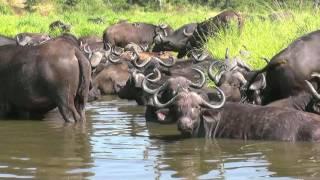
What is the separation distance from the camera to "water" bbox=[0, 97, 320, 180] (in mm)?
7637

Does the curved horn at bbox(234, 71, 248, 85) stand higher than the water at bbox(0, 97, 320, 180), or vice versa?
the curved horn at bbox(234, 71, 248, 85)

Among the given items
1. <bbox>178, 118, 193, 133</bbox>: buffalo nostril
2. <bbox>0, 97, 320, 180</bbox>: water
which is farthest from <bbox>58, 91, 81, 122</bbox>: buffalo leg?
<bbox>178, 118, 193, 133</bbox>: buffalo nostril

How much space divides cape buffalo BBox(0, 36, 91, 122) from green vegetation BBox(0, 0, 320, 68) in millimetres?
6046

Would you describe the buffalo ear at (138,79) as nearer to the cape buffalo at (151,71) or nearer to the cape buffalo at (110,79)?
the cape buffalo at (151,71)

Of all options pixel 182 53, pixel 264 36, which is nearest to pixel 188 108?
pixel 264 36

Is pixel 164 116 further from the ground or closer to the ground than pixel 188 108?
closer to the ground

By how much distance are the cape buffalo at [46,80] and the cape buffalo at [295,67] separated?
3.24m

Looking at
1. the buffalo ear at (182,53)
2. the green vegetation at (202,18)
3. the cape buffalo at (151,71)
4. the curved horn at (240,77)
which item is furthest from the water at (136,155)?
the buffalo ear at (182,53)

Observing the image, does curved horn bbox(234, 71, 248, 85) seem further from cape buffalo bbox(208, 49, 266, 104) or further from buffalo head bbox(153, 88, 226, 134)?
buffalo head bbox(153, 88, 226, 134)

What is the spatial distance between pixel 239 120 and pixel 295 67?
2.17 metres

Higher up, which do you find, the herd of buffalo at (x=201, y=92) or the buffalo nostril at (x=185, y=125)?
the herd of buffalo at (x=201, y=92)

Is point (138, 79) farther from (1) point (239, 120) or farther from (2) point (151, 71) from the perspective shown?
(1) point (239, 120)

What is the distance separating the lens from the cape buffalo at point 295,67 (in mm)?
11969

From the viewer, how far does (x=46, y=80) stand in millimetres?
11977
